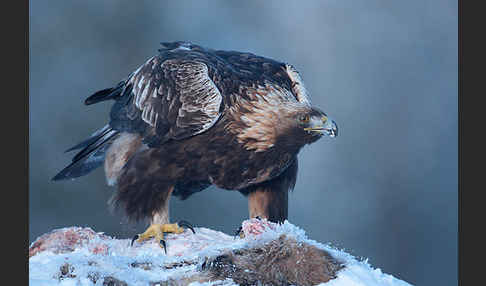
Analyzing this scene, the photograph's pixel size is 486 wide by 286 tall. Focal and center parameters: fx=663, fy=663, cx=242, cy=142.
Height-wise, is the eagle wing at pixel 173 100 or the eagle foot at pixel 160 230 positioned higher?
the eagle wing at pixel 173 100

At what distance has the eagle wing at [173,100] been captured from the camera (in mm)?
4938

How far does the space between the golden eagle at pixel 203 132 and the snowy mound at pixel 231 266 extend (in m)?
0.86

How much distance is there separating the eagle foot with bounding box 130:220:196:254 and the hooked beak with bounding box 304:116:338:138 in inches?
47.9

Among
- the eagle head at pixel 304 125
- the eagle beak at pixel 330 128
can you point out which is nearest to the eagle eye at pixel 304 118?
the eagle head at pixel 304 125

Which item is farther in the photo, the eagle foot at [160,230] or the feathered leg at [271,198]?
the feathered leg at [271,198]

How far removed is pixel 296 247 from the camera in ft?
12.4

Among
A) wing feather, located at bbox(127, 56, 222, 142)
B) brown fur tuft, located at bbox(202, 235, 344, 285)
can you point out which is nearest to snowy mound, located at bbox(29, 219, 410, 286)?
brown fur tuft, located at bbox(202, 235, 344, 285)

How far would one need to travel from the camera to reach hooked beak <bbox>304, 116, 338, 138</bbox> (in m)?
4.67

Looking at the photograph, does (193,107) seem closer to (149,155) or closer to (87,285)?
(149,155)

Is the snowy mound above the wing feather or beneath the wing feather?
beneath

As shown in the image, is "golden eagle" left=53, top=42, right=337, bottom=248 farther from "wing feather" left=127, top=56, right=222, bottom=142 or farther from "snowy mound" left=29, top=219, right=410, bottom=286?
"snowy mound" left=29, top=219, right=410, bottom=286

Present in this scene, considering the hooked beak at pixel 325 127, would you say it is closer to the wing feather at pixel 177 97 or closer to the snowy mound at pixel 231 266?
the wing feather at pixel 177 97

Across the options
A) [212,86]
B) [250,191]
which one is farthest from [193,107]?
[250,191]

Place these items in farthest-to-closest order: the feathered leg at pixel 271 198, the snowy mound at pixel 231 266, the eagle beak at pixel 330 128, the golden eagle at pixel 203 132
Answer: the feathered leg at pixel 271 198 < the golden eagle at pixel 203 132 < the eagle beak at pixel 330 128 < the snowy mound at pixel 231 266
